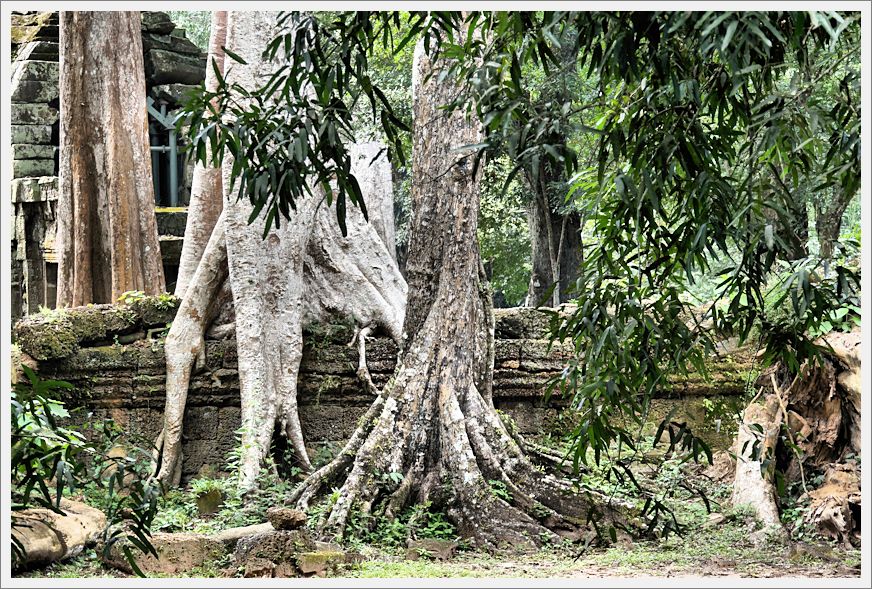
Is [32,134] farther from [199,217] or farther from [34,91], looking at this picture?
[199,217]

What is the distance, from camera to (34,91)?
11500 millimetres

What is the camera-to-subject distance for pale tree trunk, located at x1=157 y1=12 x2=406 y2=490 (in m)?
6.93

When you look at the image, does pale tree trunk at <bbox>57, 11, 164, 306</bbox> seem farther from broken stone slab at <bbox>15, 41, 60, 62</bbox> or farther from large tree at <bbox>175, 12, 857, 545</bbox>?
large tree at <bbox>175, 12, 857, 545</bbox>

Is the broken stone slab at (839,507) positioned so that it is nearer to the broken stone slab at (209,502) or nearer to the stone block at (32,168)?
the broken stone slab at (209,502)

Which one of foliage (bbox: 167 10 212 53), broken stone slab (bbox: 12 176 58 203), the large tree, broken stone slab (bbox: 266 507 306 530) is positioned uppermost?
foliage (bbox: 167 10 212 53)

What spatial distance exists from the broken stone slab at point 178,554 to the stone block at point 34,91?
Answer: 306 inches

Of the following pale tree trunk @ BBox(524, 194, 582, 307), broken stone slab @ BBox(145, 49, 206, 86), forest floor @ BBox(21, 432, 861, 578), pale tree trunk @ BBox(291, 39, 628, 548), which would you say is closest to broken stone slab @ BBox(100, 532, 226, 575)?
forest floor @ BBox(21, 432, 861, 578)

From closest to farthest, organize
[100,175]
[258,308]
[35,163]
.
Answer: [258,308], [100,175], [35,163]

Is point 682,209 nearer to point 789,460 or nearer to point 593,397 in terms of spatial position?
point 593,397

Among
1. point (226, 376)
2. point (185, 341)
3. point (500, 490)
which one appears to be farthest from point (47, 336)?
point (500, 490)

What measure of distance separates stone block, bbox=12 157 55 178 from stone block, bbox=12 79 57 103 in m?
0.69

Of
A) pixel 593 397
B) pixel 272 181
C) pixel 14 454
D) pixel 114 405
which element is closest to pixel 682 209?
pixel 593 397

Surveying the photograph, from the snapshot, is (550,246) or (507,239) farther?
(507,239)

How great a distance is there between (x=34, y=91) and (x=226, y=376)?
5850mm
